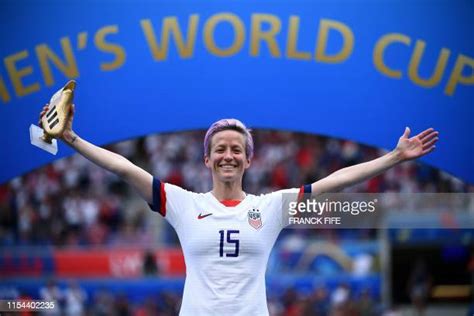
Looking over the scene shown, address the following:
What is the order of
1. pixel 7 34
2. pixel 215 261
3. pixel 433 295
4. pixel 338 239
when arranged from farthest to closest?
pixel 433 295
pixel 338 239
pixel 7 34
pixel 215 261

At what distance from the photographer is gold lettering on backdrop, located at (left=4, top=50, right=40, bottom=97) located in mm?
5676

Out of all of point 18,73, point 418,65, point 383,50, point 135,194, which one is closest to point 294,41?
point 383,50

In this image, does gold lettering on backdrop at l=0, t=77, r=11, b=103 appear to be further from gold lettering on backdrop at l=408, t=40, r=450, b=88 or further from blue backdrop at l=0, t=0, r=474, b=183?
gold lettering on backdrop at l=408, t=40, r=450, b=88

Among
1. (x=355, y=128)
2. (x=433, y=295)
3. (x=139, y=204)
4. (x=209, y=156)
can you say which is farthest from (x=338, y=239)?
(x=209, y=156)

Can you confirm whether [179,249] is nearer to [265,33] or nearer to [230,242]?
[265,33]

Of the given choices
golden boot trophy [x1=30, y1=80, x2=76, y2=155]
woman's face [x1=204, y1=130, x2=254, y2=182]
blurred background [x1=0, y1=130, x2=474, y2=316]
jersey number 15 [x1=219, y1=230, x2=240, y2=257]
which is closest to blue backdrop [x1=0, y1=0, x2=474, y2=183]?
golden boot trophy [x1=30, y1=80, x2=76, y2=155]

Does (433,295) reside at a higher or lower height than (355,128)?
lower

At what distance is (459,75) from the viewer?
5664 mm

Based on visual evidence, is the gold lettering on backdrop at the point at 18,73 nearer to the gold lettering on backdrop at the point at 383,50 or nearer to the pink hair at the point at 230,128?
the pink hair at the point at 230,128

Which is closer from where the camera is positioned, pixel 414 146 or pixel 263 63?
pixel 414 146

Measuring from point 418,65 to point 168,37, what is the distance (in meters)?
1.50

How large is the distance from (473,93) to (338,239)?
25.9ft

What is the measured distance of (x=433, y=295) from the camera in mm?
14477

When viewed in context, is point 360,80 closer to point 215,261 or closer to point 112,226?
point 215,261
